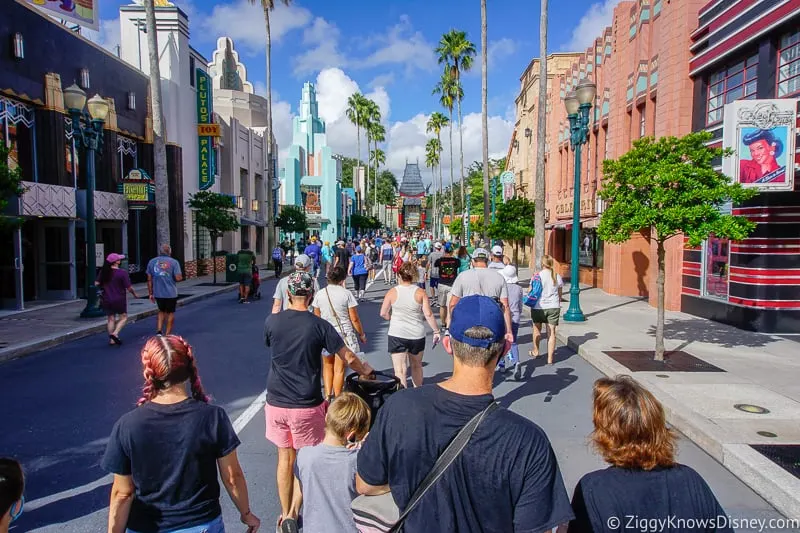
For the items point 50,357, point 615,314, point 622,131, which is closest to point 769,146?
point 615,314

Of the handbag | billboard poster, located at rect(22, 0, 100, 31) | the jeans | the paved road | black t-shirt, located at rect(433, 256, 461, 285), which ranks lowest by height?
the paved road

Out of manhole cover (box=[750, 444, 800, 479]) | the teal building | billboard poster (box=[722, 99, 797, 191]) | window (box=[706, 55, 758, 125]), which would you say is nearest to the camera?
manhole cover (box=[750, 444, 800, 479])

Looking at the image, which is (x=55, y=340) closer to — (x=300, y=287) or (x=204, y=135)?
(x=300, y=287)

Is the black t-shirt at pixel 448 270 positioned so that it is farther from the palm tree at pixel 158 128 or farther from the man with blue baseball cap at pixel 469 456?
the man with blue baseball cap at pixel 469 456

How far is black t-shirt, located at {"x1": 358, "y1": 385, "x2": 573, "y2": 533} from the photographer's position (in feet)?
6.52

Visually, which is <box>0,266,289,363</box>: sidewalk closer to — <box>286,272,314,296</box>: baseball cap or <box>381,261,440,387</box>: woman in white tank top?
<box>381,261,440,387</box>: woman in white tank top

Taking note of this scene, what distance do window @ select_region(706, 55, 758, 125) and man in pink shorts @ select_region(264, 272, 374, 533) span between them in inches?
463

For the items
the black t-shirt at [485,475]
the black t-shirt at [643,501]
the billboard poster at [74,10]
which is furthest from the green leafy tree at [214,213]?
the black t-shirt at [643,501]

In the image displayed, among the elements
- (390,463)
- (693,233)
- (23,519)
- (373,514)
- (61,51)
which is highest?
(61,51)

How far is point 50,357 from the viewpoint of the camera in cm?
970

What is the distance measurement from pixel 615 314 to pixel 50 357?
12246 millimetres

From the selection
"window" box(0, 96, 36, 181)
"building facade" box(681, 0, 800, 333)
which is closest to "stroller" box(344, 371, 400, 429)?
"building facade" box(681, 0, 800, 333)

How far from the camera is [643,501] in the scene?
2.16 m

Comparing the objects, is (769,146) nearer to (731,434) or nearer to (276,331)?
(731,434)
